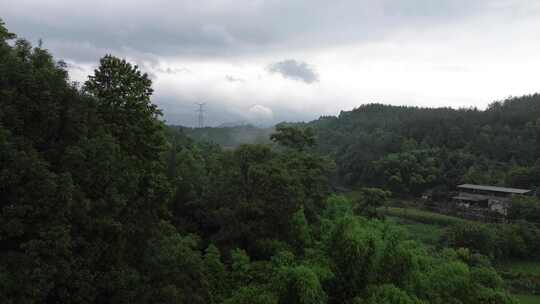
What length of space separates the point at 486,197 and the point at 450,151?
63.7 ft

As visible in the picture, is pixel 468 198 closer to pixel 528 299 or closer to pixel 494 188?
pixel 494 188

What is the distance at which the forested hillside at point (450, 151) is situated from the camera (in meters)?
58.6

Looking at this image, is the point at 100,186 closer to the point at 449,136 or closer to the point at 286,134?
the point at 286,134

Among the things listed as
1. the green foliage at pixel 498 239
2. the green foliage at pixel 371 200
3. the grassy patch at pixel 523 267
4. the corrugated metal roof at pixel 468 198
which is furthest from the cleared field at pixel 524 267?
the corrugated metal roof at pixel 468 198

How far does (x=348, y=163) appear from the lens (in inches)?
2921

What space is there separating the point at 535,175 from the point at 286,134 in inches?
1384

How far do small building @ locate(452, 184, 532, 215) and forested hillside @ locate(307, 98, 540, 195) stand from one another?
367 cm

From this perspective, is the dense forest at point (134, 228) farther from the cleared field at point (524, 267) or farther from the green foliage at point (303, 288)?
the cleared field at point (524, 267)

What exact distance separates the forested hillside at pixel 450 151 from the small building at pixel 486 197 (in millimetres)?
3670

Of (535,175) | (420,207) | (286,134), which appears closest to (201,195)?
(286,134)

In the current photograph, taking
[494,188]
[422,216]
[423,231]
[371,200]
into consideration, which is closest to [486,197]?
[494,188]

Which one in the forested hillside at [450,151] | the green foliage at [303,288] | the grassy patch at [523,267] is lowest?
the grassy patch at [523,267]

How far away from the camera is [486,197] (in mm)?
49562

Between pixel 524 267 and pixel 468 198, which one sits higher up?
pixel 468 198
